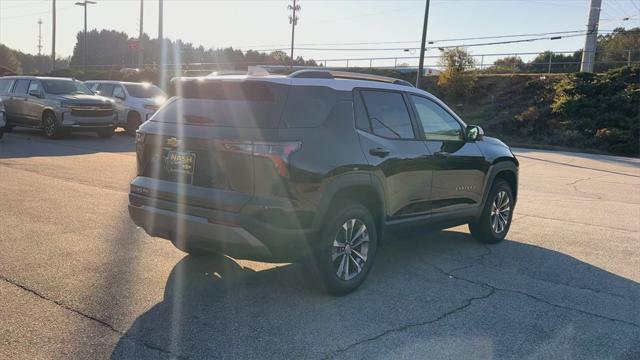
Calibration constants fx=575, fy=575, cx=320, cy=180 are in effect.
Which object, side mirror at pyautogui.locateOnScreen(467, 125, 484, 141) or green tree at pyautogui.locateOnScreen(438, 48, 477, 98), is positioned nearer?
side mirror at pyautogui.locateOnScreen(467, 125, 484, 141)

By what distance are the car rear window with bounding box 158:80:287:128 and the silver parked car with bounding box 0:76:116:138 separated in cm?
1365

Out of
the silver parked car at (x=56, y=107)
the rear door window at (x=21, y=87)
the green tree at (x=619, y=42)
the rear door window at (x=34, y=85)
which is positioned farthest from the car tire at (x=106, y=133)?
the green tree at (x=619, y=42)

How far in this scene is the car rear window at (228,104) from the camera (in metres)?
4.48

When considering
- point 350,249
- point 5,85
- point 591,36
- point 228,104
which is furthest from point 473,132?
point 591,36

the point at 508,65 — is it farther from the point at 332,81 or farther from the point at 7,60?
the point at 7,60

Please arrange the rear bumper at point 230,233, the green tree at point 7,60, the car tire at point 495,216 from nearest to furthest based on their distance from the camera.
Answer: the rear bumper at point 230,233
the car tire at point 495,216
the green tree at point 7,60

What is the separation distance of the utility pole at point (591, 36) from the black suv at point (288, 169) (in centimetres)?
3308

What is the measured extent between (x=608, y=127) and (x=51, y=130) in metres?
23.3

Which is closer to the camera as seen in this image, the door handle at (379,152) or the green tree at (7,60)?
the door handle at (379,152)

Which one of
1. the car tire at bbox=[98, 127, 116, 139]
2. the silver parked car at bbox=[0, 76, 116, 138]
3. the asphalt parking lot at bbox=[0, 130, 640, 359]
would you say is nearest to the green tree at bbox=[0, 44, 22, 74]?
the silver parked car at bbox=[0, 76, 116, 138]

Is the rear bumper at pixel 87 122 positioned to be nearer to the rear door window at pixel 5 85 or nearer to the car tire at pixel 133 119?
the car tire at pixel 133 119

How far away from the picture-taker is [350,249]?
16.3ft

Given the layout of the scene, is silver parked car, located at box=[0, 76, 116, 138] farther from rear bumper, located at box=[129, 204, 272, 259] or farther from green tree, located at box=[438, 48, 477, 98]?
green tree, located at box=[438, 48, 477, 98]

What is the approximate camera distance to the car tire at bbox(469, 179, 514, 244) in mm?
6777
